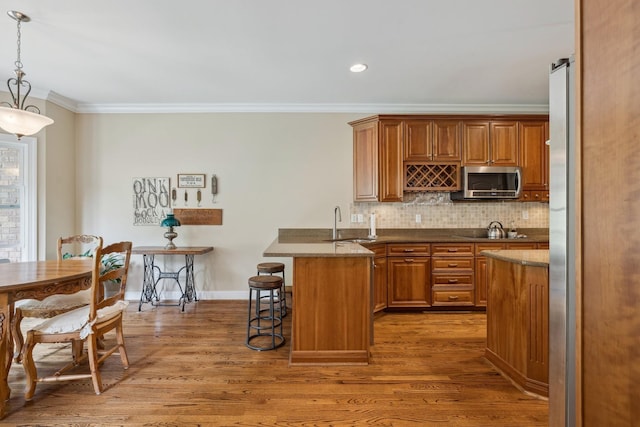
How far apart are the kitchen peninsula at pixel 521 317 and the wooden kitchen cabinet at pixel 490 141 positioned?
195 centimetres

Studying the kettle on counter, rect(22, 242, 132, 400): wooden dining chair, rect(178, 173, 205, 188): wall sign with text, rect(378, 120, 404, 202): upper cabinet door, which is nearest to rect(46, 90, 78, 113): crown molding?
rect(178, 173, 205, 188): wall sign with text

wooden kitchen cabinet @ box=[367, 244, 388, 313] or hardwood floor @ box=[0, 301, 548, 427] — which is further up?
wooden kitchen cabinet @ box=[367, 244, 388, 313]

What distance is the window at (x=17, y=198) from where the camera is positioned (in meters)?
3.47

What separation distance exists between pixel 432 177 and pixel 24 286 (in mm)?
4052

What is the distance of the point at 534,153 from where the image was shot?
3.87 metres

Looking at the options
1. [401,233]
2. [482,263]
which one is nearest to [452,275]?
[482,263]

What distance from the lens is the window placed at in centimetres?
347

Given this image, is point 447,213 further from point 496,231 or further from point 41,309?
point 41,309

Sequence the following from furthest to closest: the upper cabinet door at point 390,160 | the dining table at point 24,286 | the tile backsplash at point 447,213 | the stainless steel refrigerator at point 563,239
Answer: the tile backsplash at point 447,213 → the upper cabinet door at point 390,160 → the dining table at point 24,286 → the stainless steel refrigerator at point 563,239

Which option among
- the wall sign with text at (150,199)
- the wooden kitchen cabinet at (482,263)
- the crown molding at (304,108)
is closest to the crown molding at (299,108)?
the crown molding at (304,108)

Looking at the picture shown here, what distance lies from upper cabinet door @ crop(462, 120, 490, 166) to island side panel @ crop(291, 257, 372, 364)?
2459mm

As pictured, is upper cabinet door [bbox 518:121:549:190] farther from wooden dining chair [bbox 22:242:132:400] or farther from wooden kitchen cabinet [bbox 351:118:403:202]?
wooden dining chair [bbox 22:242:132:400]

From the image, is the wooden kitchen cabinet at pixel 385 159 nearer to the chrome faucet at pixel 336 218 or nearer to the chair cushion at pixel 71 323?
the chrome faucet at pixel 336 218

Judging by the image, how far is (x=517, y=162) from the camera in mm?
3883
